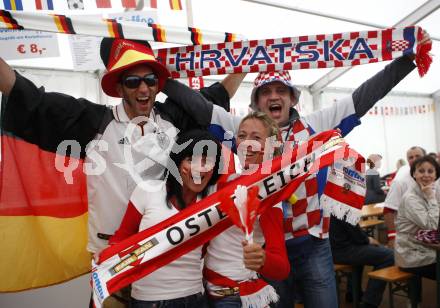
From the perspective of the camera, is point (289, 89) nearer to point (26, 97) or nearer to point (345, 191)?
point (345, 191)

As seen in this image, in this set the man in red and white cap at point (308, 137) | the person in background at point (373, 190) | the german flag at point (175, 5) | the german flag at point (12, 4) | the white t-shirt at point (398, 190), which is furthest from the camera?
the person in background at point (373, 190)

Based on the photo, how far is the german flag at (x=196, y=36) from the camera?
220 cm

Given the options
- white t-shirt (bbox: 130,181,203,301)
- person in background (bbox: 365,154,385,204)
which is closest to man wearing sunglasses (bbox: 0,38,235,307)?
white t-shirt (bbox: 130,181,203,301)

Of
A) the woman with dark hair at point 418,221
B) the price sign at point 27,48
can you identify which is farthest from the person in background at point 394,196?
the price sign at point 27,48

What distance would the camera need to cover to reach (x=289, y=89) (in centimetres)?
217

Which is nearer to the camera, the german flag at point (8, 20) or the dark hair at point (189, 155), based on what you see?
the dark hair at point (189, 155)

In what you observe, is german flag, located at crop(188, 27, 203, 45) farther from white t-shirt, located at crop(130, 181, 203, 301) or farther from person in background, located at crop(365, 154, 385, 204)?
person in background, located at crop(365, 154, 385, 204)

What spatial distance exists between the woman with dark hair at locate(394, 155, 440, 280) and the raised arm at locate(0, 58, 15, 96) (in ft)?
10.8

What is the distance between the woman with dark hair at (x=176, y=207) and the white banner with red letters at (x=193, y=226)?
5 cm

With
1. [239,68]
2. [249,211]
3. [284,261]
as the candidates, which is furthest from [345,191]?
[239,68]

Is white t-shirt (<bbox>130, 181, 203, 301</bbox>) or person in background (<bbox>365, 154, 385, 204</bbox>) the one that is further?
person in background (<bbox>365, 154, 385, 204</bbox>)

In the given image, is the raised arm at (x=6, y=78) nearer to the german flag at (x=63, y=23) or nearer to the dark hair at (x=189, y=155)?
the german flag at (x=63, y=23)

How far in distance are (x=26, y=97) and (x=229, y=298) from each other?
3.97 ft

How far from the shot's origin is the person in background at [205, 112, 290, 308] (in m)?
1.49
